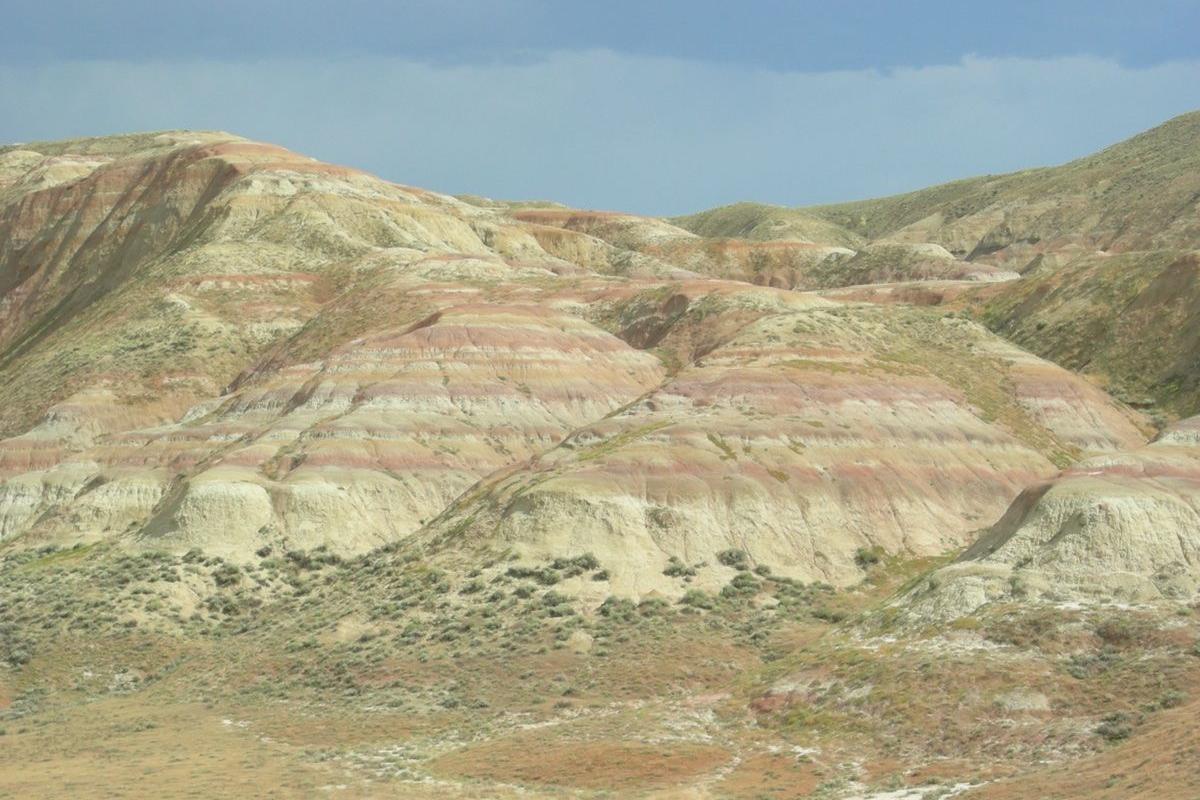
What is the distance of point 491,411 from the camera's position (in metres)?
73.3

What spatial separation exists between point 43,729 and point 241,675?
269 inches

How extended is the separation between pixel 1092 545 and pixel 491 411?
Result: 35.7 metres

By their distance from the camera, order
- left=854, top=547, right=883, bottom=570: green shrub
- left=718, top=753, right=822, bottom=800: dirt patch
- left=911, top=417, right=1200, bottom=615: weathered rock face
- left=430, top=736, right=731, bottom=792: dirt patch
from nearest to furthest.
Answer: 1. left=718, top=753, right=822, bottom=800: dirt patch
2. left=430, top=736, right=731, bottom=792: dirt patch
3. left=911, top=417, right=1200, bottom=615: weathered rock face
4. left=854, top=547, right=883, bottom=570: green shrub

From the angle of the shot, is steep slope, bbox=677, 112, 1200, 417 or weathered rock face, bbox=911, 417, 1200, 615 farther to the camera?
steep slope, bbox=677, 112, 1200, 417

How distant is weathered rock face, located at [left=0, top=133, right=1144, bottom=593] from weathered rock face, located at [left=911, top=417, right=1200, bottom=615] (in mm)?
10843

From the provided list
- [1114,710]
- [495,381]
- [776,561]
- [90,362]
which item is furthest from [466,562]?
[90,362]

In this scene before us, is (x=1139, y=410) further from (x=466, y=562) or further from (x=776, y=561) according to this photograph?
(x=466, y=562)

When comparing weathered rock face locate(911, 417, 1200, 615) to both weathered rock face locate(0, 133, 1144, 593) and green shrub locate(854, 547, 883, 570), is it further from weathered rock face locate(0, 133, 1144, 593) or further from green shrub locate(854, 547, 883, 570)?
weathered rock face locate(0, 133, 1144, 593)

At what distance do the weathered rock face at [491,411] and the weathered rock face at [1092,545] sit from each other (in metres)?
10.8

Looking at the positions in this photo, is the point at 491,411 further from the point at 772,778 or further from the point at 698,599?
the point at 772,778

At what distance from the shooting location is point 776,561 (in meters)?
55.3

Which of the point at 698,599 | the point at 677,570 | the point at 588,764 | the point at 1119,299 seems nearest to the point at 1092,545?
the point at 698,599

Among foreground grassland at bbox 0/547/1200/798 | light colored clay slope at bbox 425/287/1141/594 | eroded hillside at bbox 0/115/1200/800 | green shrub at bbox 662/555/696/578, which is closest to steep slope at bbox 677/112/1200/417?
eroded hillside at bbox 0/115/1200/800

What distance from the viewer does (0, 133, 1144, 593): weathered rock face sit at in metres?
57.3
